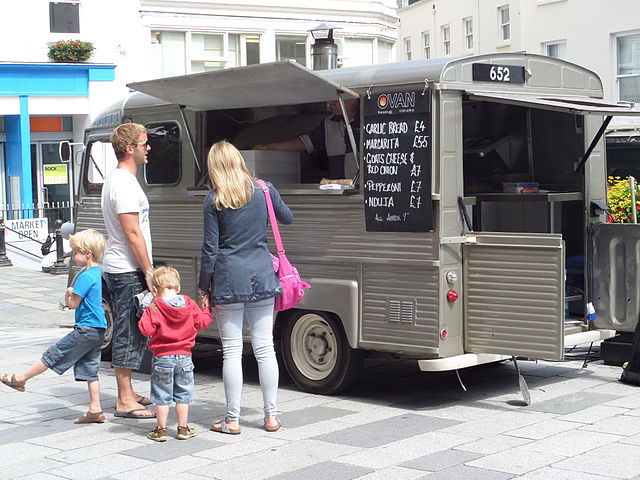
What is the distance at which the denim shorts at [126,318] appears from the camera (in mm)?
7281

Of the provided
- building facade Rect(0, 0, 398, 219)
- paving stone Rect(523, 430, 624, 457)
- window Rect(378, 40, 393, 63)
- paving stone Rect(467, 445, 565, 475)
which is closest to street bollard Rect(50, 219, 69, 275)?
building facade Rect(0, 0, 398, 219)

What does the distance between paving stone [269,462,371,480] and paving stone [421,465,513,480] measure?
1.35 feet

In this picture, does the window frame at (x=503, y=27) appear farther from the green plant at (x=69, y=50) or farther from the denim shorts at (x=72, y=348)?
the denim shorts at (x=72, y=348)

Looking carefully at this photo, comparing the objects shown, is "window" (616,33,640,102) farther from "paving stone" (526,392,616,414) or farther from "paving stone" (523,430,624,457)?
"paving stone" (523,430,624,457)

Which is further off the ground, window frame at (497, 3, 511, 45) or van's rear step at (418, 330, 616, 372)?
window frame at (497, 3, 511, 45)

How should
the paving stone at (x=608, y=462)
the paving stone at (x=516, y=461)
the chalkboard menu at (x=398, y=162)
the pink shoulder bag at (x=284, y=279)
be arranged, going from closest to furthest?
the paving stone at (x=608, y=462) < the paving stone at (x=516, y=461) < the pink shoulder bag at (x=284, y=279) < the chalkboard menu at (x=398, y=162)

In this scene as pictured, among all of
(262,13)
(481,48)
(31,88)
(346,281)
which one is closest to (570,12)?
(481,48)

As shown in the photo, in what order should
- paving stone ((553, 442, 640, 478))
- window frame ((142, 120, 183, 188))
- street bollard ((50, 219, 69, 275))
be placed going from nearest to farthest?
paving stone ((553, 442, 640, 478)) < window frame ((142, 120, 183, 188)) < street bollard ((50, 219, 69, 275))

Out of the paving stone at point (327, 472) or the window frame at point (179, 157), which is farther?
the window frame at point (179, 157)

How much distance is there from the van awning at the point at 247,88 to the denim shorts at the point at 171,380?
2.32 m

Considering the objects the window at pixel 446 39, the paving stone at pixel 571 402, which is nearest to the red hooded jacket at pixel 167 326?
the paving stone at pixel 571 402

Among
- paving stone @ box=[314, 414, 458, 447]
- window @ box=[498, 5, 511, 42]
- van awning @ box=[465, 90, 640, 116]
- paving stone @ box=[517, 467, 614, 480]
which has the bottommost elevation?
paving stone @ box=[314, 414, 458, 447]

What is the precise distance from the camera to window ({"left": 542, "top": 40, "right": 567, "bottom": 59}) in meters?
28.1

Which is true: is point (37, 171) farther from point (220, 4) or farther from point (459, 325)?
point (459, 325)
